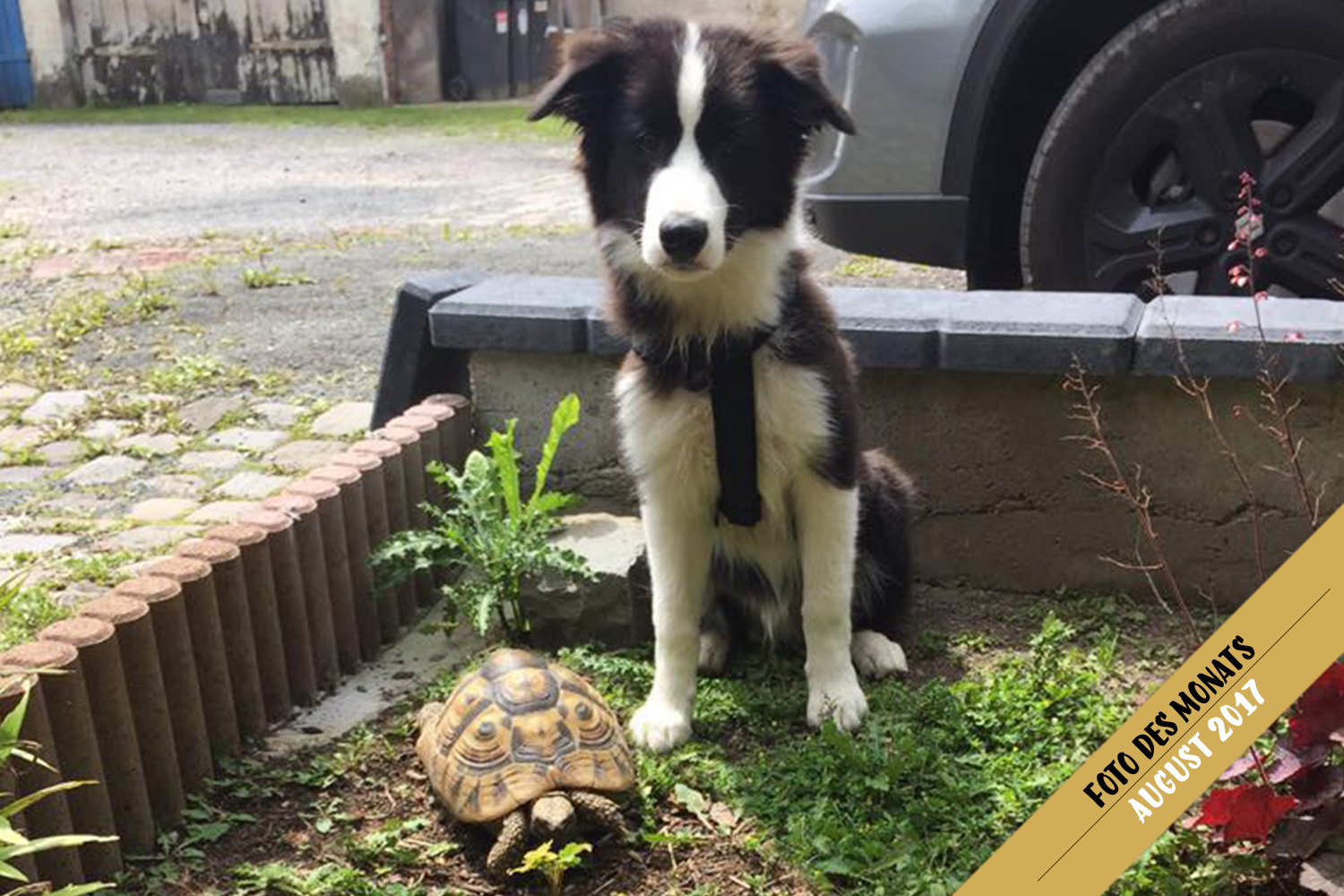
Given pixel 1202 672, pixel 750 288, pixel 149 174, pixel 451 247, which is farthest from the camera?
pixel 149 174

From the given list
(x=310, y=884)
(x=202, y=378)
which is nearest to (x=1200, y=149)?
(x=310, y=884)

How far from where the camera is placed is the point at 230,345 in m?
6.34

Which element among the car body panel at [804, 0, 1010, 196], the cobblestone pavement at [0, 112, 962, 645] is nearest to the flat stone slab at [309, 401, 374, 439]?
the cobblestone pavement at [0, 112, 962, 645]

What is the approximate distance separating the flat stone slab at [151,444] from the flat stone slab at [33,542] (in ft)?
2.48

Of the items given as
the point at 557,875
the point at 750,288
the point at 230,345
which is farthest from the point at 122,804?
the point at 230,345

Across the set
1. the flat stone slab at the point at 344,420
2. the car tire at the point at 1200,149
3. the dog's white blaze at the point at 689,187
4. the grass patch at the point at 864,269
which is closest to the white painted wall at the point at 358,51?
the grass patch at the point at 864,269

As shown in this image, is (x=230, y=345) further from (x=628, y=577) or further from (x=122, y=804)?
(x=122, y=804)

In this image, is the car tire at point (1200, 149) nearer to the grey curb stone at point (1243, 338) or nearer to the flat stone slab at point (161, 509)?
the grey curb stone at point (1243, 338)

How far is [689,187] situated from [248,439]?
2936 mm

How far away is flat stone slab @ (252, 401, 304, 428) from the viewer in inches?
212

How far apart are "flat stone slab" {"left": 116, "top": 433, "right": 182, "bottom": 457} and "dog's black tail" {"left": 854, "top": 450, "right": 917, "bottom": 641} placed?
111 inches

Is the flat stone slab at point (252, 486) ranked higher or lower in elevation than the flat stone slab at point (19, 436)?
lower

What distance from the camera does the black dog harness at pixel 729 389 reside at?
318 cm

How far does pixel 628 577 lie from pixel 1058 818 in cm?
225
